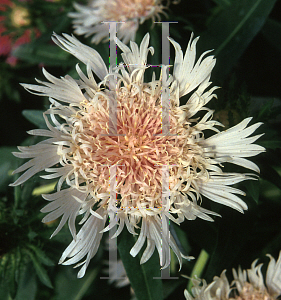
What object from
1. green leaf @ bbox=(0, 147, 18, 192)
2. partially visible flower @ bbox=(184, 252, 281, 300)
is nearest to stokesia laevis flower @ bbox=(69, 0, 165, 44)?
green leaf @ bbox=(0, 147, 18, 192)

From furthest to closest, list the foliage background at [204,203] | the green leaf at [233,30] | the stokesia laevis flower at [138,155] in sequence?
the green leaf at [233,30] < the foliage background at [204,203] < the stokesia laevis flower at [138,155]

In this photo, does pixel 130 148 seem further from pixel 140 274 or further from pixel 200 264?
pixel 200 264

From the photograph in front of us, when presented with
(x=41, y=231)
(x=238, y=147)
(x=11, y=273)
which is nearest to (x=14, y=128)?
(x=41, y=231)

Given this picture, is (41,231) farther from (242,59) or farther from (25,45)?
(242,59)

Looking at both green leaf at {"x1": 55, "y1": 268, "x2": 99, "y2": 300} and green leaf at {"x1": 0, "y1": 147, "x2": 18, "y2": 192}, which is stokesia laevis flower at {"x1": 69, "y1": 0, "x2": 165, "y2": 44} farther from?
green leaf at {"x1": 55, "y1": 268, "x2": 99, "y2": 300}

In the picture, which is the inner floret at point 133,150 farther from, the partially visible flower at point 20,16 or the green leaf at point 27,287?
the partially visible flower at point 20,16

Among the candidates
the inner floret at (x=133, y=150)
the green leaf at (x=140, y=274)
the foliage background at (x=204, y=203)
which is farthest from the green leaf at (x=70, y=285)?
the inner floret at (x=133, y=150)
